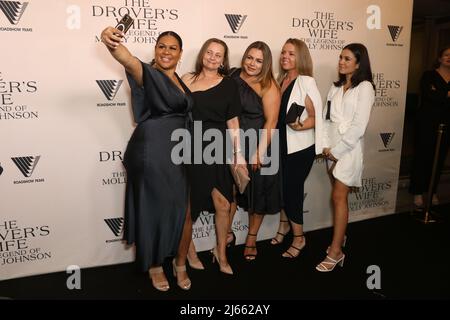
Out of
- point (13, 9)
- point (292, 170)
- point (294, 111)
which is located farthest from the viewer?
point (292, 170)

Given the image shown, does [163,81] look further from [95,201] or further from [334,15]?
[334,15]

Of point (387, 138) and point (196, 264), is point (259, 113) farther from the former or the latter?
point (387, 138)

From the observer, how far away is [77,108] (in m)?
2.57

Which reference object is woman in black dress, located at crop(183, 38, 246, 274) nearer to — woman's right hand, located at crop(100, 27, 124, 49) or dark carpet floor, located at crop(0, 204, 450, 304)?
dark carpet floor, located at crop(0, 204, 450, 304)

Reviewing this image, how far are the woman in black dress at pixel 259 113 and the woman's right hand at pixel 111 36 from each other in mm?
987

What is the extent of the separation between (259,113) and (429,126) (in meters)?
2.22

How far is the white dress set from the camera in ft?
8.08

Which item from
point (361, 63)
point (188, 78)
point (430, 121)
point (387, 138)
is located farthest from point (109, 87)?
point (430, 121)

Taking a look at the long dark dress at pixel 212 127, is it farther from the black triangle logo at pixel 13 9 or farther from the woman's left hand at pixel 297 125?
the black triangle logo at pixel 13 9

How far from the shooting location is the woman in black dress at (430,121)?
3.62m

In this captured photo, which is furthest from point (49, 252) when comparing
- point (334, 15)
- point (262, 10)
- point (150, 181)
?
point (334, 15)

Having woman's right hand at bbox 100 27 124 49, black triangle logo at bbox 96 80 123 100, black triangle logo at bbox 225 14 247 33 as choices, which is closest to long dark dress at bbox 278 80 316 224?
black triangle logo at bbox 225 14 247 33

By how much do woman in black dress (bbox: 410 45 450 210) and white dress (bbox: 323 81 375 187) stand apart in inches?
61.8

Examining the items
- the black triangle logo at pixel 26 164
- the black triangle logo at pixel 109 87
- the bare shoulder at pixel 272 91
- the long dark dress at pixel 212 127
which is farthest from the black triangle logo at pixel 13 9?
the bare shoulder at pixel 272 91
